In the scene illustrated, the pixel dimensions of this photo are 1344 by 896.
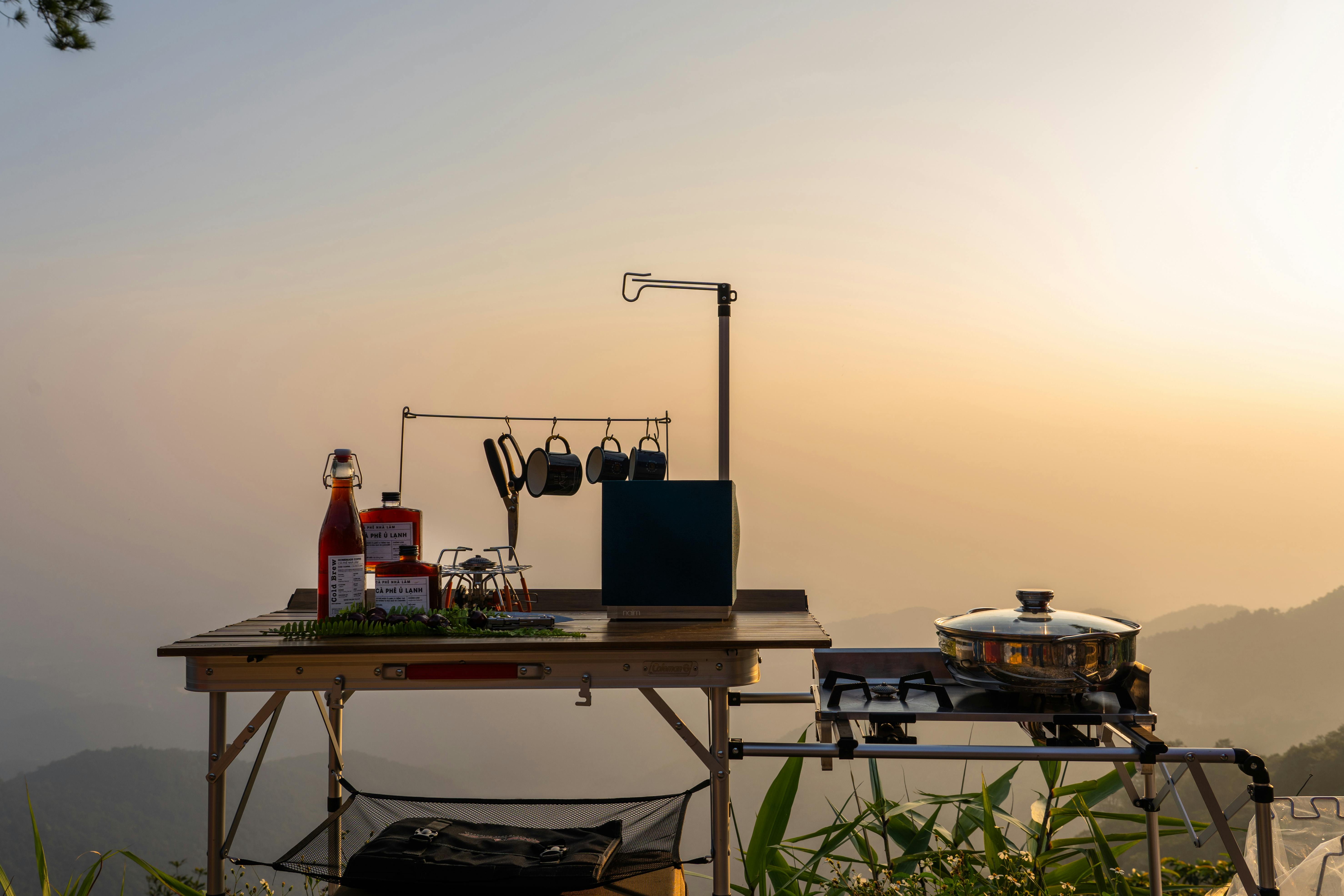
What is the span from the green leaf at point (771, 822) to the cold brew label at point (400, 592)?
3.65ft

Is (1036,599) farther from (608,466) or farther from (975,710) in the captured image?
(608,466)

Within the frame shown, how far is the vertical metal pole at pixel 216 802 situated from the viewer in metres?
1.48

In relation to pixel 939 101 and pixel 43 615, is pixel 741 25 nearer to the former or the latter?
pixel 939 101

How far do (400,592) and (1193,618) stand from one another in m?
2.53

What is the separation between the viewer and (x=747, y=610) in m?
2.03

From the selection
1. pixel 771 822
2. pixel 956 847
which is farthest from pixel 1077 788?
pixel 771 822

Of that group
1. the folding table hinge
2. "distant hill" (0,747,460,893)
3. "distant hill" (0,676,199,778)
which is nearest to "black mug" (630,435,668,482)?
the folding table hinge

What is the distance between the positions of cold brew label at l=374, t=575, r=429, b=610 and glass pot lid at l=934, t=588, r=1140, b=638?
940 millimetres

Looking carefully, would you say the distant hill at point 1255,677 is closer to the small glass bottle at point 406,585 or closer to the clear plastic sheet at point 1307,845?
the clear plastic sheet at point 1307,845

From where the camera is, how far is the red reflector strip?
143 centimetres

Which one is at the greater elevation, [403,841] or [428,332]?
[428,332]

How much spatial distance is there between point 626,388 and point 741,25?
116cm

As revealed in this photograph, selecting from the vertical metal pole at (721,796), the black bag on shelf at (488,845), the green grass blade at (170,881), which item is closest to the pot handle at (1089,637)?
the vertical metal pole at (721,796)

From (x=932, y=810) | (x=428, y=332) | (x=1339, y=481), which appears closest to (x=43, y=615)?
(x=428, y=332)
